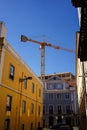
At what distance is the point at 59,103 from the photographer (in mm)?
53344

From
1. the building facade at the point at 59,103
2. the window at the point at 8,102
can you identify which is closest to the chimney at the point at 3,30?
the window at the point at 8,102

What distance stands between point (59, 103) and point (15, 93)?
3557cm

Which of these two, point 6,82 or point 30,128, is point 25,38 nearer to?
point 30,128

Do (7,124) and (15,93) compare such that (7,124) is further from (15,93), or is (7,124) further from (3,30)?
(3,30)

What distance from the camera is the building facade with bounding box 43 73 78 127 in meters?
51.8

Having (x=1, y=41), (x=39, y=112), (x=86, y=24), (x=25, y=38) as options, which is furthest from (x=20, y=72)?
(x=25, y=38)

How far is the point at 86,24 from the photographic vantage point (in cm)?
650

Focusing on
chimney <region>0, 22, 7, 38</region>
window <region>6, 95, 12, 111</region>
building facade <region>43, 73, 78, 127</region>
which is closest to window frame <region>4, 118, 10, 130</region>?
window <region>6, 95, 12, 111</region>

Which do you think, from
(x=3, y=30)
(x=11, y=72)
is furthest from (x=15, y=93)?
(x=3, y=30)

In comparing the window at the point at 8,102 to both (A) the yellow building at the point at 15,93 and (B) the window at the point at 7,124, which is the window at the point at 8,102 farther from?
(B) the window at the point at 7,124

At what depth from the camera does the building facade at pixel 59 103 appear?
51.8m

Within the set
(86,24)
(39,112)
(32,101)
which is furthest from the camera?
(39,112)

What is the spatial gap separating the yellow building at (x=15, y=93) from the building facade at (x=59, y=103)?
87.2 feet

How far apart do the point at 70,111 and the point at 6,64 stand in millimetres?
38508
